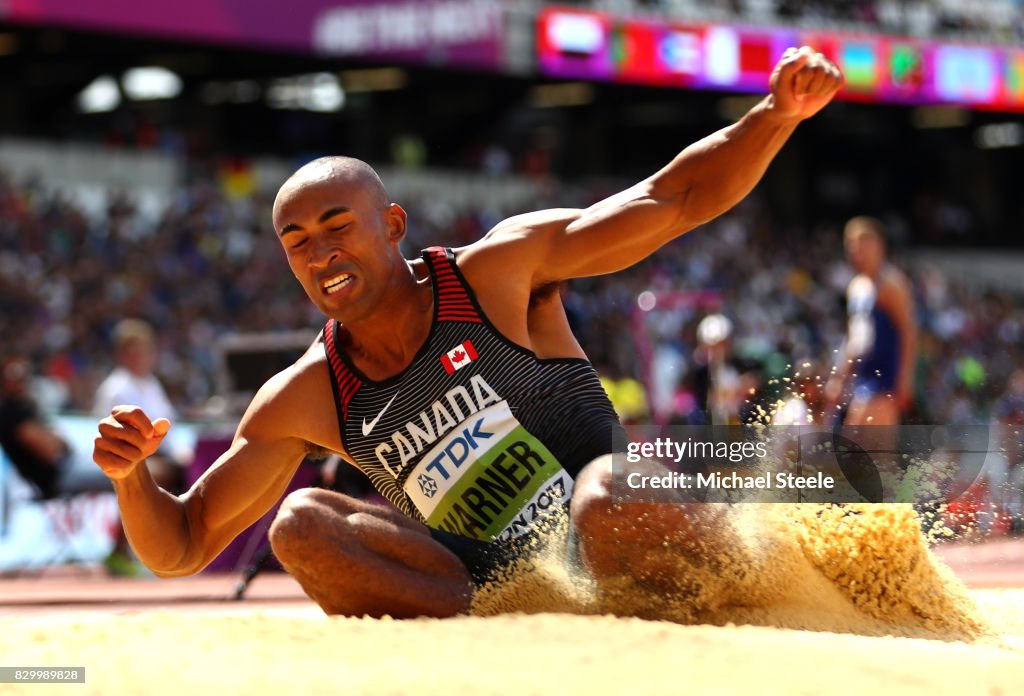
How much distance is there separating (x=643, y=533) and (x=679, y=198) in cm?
96

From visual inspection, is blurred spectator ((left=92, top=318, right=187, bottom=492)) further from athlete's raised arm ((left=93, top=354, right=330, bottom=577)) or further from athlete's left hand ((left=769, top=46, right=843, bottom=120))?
athlete's left hand ((left=769, top=46, right=843, bottom=120))

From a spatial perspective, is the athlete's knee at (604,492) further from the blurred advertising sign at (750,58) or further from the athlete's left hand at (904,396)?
the blurred advertising sign at (750,58)

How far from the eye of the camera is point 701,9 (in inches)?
963

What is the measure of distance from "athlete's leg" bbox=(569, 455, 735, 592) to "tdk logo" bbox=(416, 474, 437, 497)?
49 centimetres

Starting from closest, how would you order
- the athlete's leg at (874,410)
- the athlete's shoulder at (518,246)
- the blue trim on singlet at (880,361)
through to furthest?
the athlete's shoulder at (518,246)
the athlete's leg at (874,410)
the blue trim on singlet at (880,361)

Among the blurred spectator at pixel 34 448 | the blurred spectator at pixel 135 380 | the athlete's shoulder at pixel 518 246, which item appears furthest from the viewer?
the blurred spectator at pixel 135 380

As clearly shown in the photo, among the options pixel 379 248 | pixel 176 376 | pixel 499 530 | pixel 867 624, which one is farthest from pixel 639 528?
pixel 176 376

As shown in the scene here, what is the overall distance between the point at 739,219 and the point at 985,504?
2202cm

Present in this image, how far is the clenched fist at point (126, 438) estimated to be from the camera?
12.6 feet

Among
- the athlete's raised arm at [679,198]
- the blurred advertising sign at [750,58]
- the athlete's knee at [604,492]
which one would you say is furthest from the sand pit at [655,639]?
the blurred advertising sign at [750,58]

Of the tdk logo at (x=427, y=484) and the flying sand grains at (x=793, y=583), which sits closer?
the flying sand grains at (x=793, y=583)

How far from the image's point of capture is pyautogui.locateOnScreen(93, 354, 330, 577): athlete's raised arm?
13.3ft

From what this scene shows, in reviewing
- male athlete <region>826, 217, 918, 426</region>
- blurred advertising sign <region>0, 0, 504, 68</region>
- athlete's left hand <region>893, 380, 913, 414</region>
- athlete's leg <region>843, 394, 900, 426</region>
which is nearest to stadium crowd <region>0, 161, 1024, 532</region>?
athlete's left hand <region>893, 380, 913, 414</region>

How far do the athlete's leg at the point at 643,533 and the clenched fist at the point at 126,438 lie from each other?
1.13 metres
